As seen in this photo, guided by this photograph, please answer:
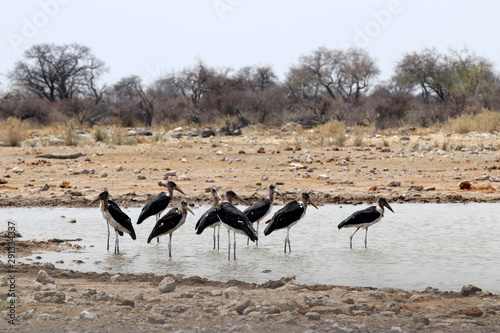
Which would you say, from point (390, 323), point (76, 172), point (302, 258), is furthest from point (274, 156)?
point (390, 323)

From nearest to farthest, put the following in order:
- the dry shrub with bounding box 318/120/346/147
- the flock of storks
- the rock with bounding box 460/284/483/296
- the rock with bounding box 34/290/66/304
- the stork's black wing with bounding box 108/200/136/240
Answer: the rock with bounding box 34/290/66/304 → the rock with bounding box 460/284/483/296 → the flock of storks → the stork's black wing with bounding box 108/200/136/240 → the dry shrub with bounding box 318/120/346/147

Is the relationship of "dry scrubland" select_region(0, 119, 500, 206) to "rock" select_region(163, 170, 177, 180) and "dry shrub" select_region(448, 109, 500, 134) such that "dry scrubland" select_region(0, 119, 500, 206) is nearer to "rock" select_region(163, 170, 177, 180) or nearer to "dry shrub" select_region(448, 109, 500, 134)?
"rock" select_region(163, 170, 177, 180)

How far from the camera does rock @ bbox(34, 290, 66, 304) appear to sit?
185 inches

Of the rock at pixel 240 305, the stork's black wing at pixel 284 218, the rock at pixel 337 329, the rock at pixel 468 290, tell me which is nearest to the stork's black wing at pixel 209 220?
the stork's black wing at pixel 284 218

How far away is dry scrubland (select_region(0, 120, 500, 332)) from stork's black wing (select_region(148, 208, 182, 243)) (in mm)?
1233

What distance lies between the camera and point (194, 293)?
5.11 meters

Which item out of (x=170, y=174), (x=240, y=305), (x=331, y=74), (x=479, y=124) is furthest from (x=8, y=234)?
(x=331, y=74)

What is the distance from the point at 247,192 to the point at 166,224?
15.0ft

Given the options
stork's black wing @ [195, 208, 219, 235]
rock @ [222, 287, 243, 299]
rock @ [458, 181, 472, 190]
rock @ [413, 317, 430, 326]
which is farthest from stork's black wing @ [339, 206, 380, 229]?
rock @ [458, 181, 472, 190]

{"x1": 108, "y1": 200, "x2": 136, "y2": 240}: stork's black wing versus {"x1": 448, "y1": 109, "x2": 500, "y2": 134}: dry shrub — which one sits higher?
{"x1": 448, "y1": 109, "x2": 500, "y2": 134}: dry shrub

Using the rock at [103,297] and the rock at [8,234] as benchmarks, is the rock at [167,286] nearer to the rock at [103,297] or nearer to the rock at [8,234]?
the rock at [103,297]

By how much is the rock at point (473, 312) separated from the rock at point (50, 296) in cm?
288

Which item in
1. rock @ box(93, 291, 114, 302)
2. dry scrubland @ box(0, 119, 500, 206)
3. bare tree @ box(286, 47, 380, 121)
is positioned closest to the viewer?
rock @ box(93, 291, 114, 302)

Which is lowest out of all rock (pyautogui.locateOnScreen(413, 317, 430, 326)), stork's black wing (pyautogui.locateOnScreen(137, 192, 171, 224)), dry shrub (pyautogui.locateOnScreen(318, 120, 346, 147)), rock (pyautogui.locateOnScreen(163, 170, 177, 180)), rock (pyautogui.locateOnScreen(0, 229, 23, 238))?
rock (pyautogui.locateOnScreen(413, 317, 430, 326))
